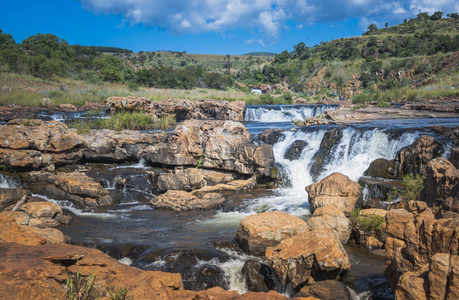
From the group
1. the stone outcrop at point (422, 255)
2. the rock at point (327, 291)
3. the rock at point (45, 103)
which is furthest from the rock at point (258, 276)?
the rock at point (45, 103)

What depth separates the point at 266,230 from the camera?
19.6 feet

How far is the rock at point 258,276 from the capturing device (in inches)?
198

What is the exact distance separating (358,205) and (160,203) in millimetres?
5254

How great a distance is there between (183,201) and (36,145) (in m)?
5.26

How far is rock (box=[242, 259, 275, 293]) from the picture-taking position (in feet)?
16.5

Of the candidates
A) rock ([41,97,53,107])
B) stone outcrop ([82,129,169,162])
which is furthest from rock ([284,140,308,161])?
rock ([41,97,53,107])

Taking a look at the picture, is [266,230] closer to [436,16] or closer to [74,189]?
[74,189]

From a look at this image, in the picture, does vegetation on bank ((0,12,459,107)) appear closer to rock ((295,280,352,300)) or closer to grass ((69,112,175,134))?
grass ((69,112,175,134))

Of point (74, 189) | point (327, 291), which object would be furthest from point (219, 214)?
point (327, 291)

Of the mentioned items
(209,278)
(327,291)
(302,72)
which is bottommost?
(209,278)

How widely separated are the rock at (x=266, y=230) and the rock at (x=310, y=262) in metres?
0.95

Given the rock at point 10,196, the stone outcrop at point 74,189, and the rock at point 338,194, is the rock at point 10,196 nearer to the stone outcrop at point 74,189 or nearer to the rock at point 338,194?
the stone outcrop at point 74,189

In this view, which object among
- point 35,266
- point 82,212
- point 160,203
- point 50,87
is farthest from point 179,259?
point 50,87

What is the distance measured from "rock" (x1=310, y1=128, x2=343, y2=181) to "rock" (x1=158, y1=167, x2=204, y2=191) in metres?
4.37
